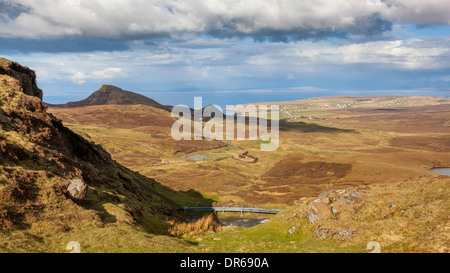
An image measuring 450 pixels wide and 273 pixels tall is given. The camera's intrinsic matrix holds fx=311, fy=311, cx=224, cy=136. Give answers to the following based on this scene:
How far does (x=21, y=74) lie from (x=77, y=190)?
35100 millimetres

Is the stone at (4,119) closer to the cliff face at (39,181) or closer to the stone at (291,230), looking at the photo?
the cliff face at (39,181)

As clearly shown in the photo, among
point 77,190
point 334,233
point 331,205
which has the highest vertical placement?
point 77,190

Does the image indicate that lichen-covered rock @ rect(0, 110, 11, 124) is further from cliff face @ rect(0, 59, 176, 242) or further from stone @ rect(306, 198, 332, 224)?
stone @ rect(306, 198, 332, 224)

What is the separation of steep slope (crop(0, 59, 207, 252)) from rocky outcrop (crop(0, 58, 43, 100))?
8192 millimetres

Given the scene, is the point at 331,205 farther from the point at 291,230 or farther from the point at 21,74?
the point at 21,74

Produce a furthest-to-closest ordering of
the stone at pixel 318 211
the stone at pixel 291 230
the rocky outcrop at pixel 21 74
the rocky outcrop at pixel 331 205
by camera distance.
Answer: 1. the rocky outcrop at pixel 21 74
2. the stone at pixel 291 230
3. the stone at pixel 318 211
4. the rocky outcrop at pixel 331 205

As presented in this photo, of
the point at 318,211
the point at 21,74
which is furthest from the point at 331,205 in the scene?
the point at 21,74

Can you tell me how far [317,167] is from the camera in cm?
10825

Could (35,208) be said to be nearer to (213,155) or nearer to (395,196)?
(395,196)

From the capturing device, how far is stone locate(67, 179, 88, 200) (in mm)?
31250

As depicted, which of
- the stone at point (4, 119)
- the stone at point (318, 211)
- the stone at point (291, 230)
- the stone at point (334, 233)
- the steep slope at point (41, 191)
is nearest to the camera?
the steep slope at point (41, 191)

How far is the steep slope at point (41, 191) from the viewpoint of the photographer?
25250mm

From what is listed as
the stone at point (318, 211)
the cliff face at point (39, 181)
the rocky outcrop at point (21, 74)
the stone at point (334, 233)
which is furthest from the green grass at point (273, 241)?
the rocky outcrop at point (21, 74)

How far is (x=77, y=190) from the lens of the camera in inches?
1239
